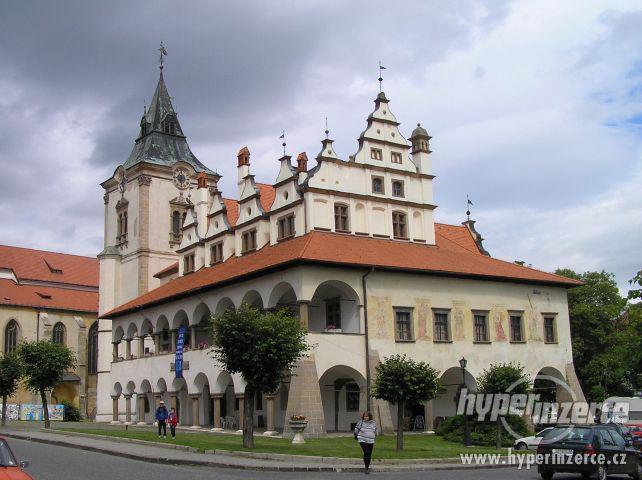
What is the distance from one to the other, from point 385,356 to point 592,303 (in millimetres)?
27802

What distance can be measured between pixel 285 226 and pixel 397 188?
7.08 meters

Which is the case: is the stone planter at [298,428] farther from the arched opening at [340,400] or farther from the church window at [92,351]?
the church window at [92,351]

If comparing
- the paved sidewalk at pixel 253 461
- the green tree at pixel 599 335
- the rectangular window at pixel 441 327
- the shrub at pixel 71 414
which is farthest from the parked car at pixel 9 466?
the shrub at pixel 71 414

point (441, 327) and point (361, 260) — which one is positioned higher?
point (361, 260)

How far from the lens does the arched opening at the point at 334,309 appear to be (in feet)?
127

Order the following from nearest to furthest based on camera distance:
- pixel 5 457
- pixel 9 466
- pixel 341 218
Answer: pixel 9 466 < pixel 5 457 < pixel 341 218

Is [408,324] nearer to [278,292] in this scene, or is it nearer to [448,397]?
[448,397]

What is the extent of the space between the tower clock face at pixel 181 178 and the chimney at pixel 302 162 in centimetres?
2612

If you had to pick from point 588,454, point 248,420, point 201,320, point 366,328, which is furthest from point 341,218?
point 588,454

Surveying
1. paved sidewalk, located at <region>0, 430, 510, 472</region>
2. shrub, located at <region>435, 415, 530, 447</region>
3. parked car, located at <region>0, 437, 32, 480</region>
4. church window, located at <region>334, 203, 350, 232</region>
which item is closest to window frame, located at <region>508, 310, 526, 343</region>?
shrub, located at <region>435, 415, 530, 447</region>

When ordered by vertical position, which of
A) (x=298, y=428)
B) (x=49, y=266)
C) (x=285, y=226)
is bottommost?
(x=298, y=428)

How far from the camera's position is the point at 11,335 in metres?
72.9

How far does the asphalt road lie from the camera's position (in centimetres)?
1966

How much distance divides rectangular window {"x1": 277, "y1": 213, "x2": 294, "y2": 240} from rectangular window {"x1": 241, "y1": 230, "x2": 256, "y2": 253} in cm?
271
